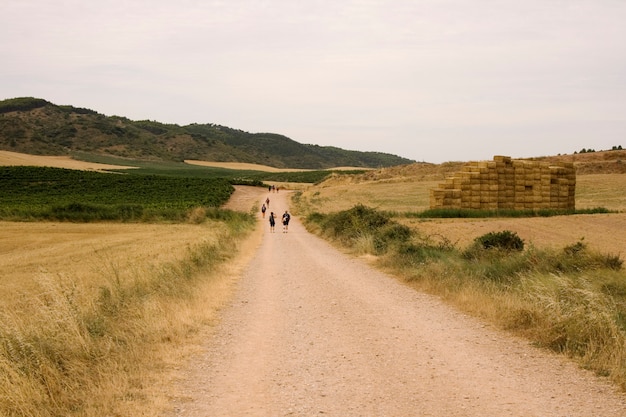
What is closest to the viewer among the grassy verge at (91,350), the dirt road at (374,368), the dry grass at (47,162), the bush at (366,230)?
the grassy verge at (91,350)

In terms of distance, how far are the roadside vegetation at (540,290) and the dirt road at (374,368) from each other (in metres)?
0.40

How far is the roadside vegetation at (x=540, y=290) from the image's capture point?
8727 millimetres

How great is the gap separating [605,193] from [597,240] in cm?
3179

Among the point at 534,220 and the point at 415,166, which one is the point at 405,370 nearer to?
the point at 534,220

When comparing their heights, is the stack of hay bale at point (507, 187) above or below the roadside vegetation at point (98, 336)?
above

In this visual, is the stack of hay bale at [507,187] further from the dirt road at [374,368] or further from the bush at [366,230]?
the dirt road at [374,368]

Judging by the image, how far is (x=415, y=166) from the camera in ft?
308

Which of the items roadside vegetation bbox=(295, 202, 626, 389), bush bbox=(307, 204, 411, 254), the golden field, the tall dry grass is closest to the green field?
the golden field

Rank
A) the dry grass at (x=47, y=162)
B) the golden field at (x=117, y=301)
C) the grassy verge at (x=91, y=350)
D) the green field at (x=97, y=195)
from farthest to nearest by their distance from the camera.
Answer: the dry grass at (x=47, y=162)
the green field at (x=97, y=195)
the golden field at (x=117, y=301)
the grassy verge at (x=91, y=350)

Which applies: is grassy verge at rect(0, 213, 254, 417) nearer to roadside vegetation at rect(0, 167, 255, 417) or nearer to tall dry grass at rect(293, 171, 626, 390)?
roadside vegetation at rect(0, 167, 255, 417)

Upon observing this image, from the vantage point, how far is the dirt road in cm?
660

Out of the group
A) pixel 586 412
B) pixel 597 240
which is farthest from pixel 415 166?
pixel 586 412

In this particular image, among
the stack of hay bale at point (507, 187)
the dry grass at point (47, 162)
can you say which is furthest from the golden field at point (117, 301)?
the dry grass at point (47, 162)

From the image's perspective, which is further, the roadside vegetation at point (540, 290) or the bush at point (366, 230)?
the bush at point (366, 230)
